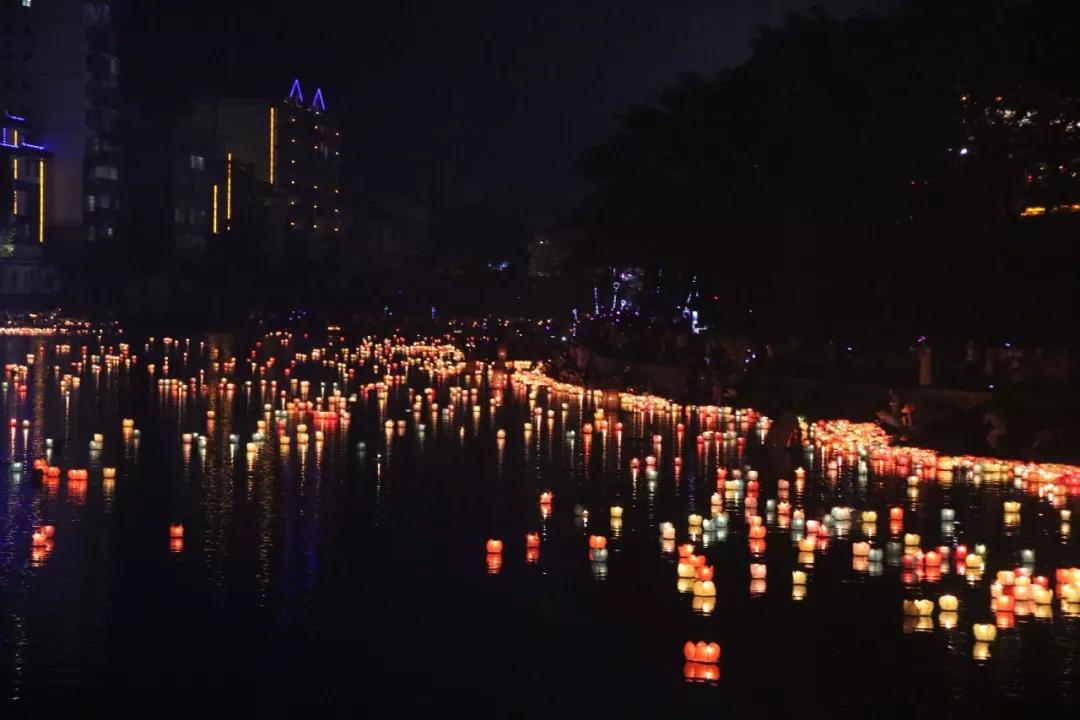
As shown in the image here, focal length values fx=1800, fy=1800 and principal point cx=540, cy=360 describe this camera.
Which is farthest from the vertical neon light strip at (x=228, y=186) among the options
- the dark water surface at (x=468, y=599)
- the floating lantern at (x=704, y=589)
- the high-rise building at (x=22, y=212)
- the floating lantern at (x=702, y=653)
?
the floating lantern at (x=702, y=653)

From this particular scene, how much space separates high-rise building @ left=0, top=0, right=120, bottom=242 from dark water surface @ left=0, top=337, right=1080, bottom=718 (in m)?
125

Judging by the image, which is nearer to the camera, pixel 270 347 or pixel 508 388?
pixel 508 388

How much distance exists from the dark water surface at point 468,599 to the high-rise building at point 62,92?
4907 inches

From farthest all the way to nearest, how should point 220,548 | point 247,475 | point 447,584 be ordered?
point 247,475 < point 220,548 < point 447,584

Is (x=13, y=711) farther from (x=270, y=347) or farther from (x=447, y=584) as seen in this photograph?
(x=270, y=347)

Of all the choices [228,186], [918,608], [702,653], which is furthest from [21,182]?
[702,653]

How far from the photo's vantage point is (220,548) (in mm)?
17500

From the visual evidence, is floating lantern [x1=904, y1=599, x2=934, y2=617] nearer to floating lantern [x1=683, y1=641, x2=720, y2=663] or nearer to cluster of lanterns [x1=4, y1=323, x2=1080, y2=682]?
cluster of lanterns [x1=4, y1=323, x2=1080, y2=682]

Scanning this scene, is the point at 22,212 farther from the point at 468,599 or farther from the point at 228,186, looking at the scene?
the point at 468,599

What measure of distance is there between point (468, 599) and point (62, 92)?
459ft

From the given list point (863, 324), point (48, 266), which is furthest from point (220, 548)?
point (48, 266)

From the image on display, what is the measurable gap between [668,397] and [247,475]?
20777mm

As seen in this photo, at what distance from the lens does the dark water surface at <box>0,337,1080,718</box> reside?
11.9 meters

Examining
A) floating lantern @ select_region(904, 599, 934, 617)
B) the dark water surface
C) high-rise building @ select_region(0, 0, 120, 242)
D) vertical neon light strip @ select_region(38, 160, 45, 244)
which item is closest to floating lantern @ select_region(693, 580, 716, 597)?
the dark water surface
